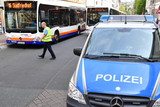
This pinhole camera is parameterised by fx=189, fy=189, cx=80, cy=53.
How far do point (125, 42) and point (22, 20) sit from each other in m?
9.31

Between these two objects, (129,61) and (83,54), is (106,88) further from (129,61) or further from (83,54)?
(83,54)

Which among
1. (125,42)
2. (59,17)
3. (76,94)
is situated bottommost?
(76,94)

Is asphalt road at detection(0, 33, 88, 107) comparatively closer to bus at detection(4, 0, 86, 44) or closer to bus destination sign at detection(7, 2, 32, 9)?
bus at detection(4, 0, 86, 44)

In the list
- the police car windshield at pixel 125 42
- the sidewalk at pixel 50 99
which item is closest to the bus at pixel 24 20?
the sidewalk at pixel 50 99

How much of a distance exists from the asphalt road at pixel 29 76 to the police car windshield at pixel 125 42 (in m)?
2.03

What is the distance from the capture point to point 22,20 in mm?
11914

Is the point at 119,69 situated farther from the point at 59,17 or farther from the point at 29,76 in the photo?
the point at 59,17

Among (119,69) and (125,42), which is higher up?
(125,42)

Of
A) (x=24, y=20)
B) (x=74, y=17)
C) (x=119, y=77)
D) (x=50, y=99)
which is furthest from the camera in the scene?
(x=74, y=17)

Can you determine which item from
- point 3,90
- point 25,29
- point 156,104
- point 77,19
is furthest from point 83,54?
point 77,19

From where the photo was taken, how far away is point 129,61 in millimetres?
3541

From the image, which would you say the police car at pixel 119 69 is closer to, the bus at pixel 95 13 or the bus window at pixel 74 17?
the bus window at pixel 74 17

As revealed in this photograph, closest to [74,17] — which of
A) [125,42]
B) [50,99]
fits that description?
[50,99]

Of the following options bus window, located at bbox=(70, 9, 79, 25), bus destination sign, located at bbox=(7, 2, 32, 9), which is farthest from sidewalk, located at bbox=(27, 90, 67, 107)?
bus window, located at bbox=(70, 9, 79, 25)
